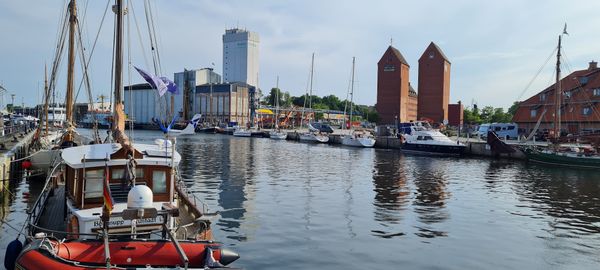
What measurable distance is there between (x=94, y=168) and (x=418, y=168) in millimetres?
39389

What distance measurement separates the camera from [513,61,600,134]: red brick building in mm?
72125

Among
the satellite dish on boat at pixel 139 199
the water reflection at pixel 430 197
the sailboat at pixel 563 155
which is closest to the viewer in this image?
the satellite dish on boat at pixel 139 199

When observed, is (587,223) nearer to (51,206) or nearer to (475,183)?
(475,183)

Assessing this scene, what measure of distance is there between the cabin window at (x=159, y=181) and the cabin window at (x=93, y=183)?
1.35m

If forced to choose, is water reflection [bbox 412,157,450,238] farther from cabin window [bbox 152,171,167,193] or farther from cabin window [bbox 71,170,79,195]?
cabin window [bbox 71,170,79,195]

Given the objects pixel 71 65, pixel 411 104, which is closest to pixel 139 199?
pixel 71 65

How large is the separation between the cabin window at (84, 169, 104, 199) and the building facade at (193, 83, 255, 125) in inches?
5860

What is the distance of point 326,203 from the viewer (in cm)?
2678

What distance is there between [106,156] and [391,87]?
408ft

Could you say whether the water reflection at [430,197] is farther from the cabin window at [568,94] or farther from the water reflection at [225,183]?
the cabin window at [568,94]

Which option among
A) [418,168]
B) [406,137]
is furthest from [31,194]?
[406,137]

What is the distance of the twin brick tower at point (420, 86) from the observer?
5182 inches

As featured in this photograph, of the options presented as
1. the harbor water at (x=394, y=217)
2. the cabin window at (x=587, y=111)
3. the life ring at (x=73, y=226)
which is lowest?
the harbor water at (x=394, y=217)

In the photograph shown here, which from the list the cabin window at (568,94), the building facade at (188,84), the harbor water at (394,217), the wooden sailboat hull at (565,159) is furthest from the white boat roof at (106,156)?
the building facade at (188,84)
